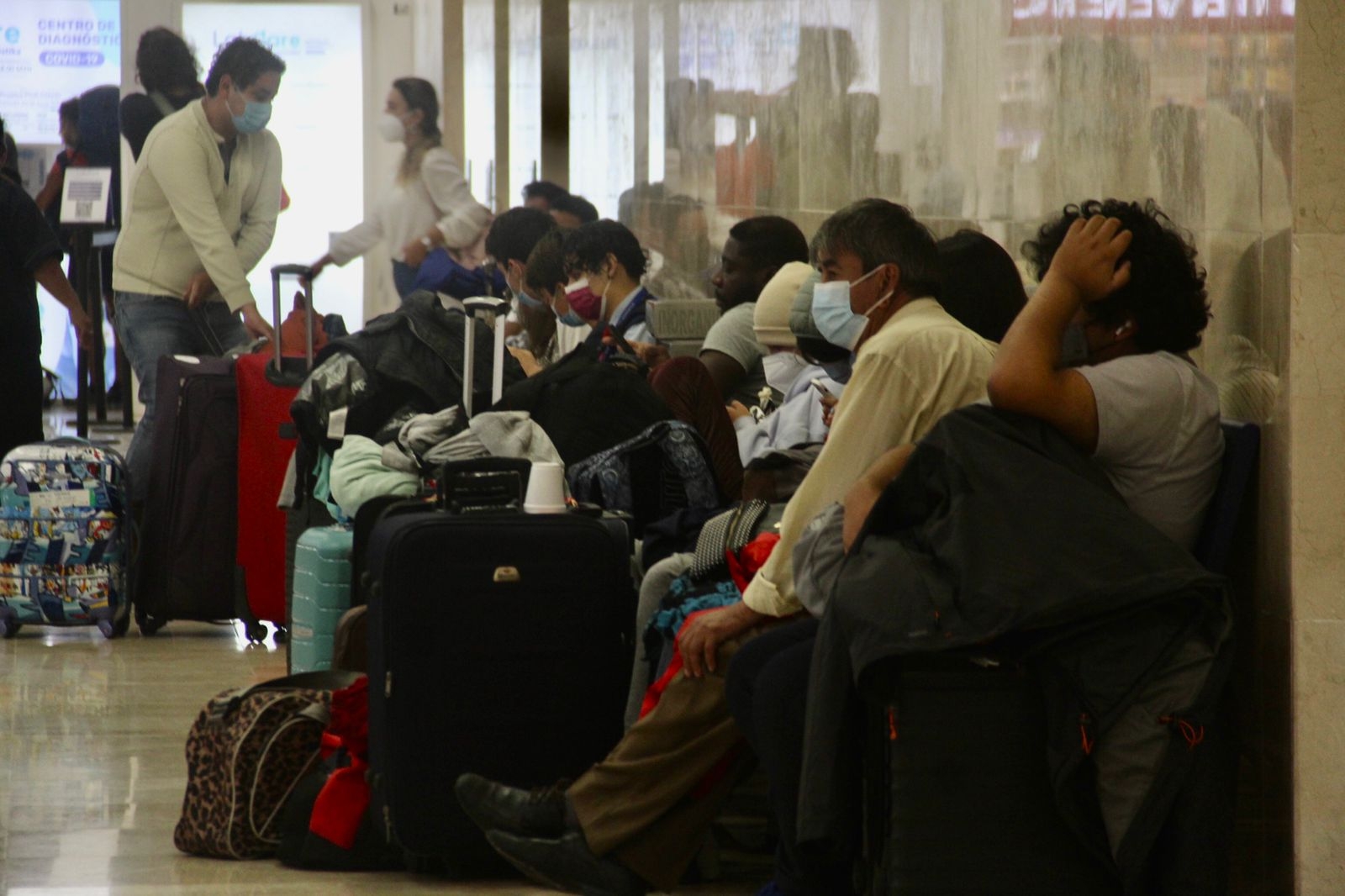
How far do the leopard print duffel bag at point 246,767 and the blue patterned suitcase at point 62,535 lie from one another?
250 cm

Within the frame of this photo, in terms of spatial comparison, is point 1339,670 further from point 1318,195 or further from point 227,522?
point 227,522

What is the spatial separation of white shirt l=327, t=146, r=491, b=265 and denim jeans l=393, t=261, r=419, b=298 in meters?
0.05

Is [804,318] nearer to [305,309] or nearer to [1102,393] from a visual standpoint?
[1102,393]

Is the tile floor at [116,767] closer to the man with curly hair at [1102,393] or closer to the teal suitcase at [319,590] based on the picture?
the teal suitcase at [319,590]

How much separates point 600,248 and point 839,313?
1959 millimetres

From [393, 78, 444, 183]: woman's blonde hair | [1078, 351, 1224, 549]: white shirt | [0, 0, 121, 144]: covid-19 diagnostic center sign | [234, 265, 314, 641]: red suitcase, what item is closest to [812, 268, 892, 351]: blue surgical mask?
[1078, 351, 1224, 549]: white shirt

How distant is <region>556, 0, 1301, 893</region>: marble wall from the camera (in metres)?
2.57

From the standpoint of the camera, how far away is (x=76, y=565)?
5898 millimetres

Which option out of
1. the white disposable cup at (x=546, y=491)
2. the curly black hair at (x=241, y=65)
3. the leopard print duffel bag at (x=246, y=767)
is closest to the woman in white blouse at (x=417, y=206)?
the curly black hair at (x=241, y=65)

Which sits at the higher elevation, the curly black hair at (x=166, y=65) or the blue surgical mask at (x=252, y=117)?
the curly black hair at (x=166, y=65)

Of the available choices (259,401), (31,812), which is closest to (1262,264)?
(31,812)

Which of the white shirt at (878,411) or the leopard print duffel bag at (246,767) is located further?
the leopard print duffel bag at (246,767)

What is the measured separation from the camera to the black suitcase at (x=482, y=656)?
3248 millimetres

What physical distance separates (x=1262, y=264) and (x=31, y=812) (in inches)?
101
